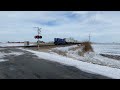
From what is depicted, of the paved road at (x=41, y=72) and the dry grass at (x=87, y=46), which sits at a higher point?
the paved road at (x=41, y=72)

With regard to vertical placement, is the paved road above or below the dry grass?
above

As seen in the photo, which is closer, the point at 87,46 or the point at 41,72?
the point at 41,72

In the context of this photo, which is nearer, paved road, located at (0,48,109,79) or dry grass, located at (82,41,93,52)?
paved road, located at (0,48,109,79)

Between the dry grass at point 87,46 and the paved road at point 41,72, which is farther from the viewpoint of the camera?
the dry grass at point 87,46

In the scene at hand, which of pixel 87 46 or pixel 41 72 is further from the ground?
pixel 41 72
